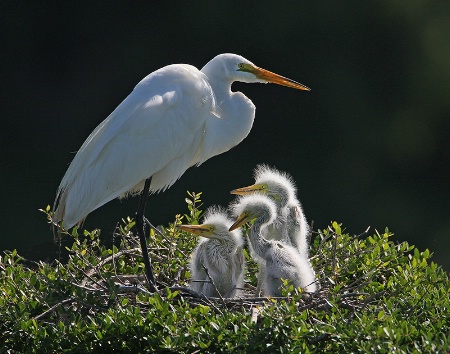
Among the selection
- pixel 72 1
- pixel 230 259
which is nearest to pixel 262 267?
pixel 230 259

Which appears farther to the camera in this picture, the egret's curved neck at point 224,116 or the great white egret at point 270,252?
the egret's curved neck at point 224,116

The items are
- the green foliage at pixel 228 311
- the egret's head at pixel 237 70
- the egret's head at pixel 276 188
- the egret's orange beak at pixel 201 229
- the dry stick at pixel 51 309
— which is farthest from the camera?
the egret's head at pixel 237 70

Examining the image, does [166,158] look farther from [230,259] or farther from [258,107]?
[258,107]

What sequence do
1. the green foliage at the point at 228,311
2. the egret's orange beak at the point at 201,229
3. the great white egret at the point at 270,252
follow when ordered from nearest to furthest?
the green foliage at the point at 228,311, the great white egret at the point at 270,252, the egret's orange beak at the point at 201,229

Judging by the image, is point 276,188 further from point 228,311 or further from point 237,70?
point 228,311

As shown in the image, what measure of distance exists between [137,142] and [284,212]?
60cm

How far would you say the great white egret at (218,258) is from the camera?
348cm

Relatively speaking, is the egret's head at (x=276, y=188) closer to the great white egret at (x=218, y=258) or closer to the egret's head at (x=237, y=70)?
the great white egret at (x=218, y=258)

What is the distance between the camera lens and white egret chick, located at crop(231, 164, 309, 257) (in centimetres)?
365

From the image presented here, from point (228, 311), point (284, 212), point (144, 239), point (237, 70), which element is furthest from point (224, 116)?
point (228, 311)

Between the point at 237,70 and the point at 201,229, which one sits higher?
the point at 237,70

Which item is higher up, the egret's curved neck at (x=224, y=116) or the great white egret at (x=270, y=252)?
the egret's curved neck at (x=224, y=116)

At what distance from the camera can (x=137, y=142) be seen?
3713 mm

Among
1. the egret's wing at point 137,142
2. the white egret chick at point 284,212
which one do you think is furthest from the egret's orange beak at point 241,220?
the egret's wing at point 137,142
